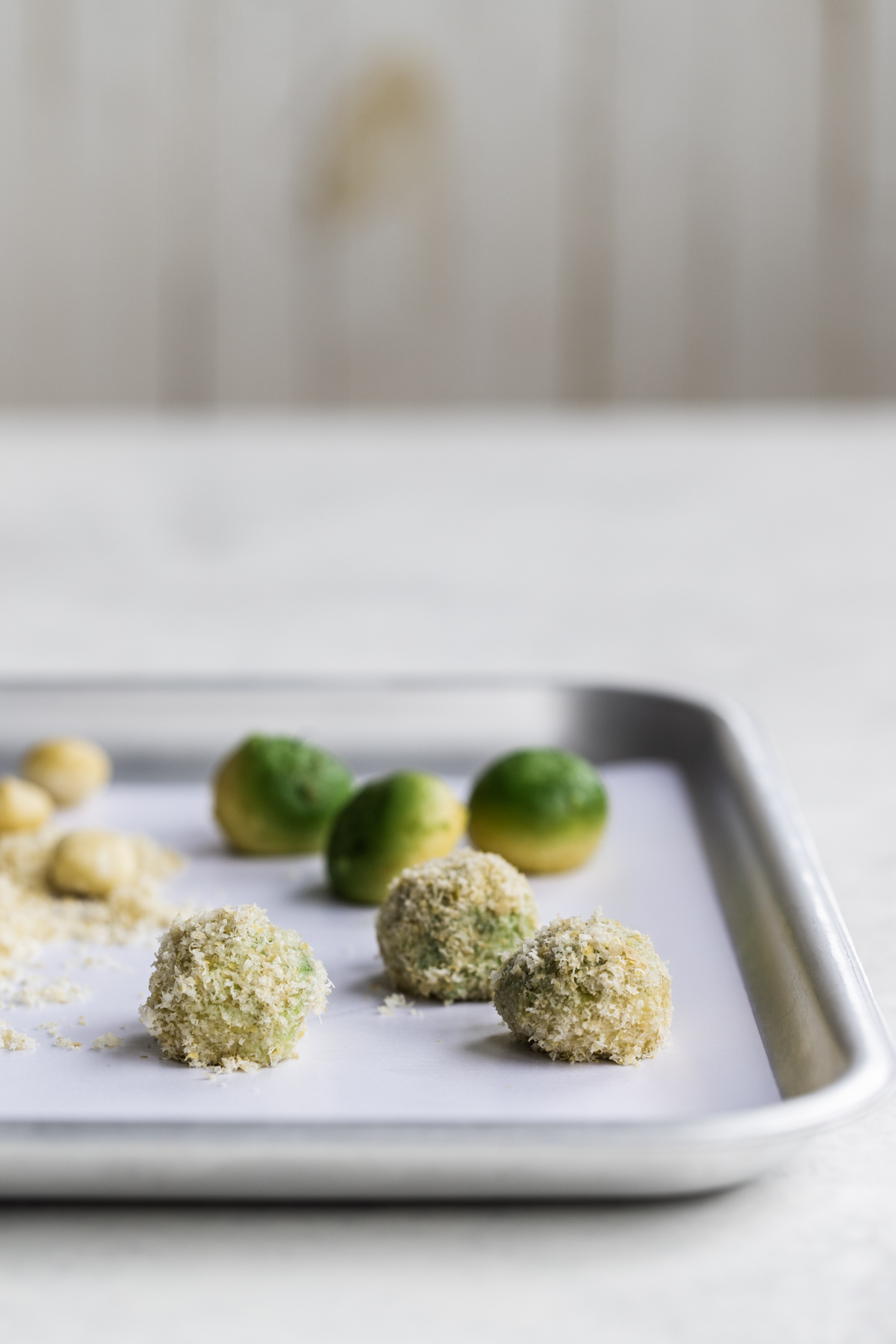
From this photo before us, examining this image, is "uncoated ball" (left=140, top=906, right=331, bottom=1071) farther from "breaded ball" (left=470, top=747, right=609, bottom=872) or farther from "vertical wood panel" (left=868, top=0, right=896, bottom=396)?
"vertical wood panel" (left=868, top=0, right=896, bottom=396)

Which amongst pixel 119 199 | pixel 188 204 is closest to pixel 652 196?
pixel 188 204

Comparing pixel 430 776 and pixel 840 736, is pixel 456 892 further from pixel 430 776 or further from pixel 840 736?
pixel 840 736

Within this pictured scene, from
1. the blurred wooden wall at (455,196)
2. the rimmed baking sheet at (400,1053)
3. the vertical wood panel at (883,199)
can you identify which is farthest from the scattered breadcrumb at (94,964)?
the vertical wood panel at (883,199)

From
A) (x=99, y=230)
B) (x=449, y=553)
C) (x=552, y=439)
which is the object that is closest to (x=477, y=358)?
(x=99, y=230)

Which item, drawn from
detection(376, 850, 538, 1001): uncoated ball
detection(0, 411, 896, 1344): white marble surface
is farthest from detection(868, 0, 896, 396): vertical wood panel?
detection(376, 850, 538, 1001): uncoated ball

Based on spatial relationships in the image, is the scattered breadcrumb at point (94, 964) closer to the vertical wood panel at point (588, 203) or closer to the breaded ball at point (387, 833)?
the breaded ball at point (387, 833)

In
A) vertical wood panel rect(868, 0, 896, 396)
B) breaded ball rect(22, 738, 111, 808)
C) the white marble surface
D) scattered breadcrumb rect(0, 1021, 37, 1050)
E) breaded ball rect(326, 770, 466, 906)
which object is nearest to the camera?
the white marble surface
